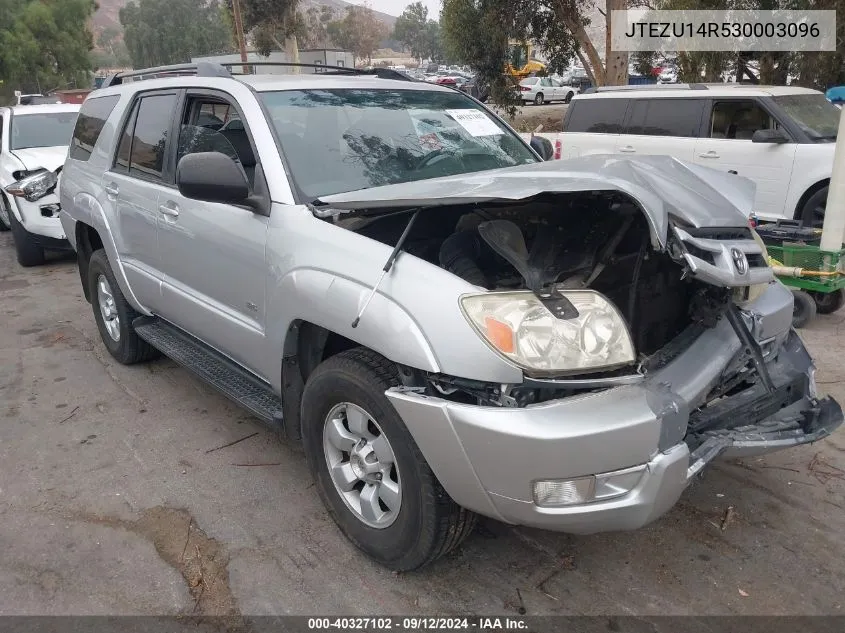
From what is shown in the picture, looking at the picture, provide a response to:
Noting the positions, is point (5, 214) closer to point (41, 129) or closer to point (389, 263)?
point (41, 129)

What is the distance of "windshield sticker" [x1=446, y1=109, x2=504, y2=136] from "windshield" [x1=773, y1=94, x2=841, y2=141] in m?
5.04

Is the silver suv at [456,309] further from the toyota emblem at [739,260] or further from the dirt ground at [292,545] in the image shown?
the dirt ground at [292,545]

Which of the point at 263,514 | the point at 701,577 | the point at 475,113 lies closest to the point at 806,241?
the point at 475,113

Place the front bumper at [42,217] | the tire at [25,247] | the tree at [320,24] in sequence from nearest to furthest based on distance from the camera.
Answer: the front bumper at [42,217] → the tire at [25,247] → the tree at [320,24]

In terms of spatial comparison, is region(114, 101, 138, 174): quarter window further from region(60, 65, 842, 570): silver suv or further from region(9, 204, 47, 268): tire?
region(9, 204, 47, 268): tire

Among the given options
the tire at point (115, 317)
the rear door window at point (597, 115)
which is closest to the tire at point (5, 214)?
the tire at point (115, 317)

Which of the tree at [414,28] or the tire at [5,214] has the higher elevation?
the tree at [414,28]

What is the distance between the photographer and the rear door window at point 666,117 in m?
8.33

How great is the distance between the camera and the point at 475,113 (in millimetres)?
4098

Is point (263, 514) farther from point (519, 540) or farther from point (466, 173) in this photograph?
point (466, 173)

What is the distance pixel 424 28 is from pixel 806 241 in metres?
111

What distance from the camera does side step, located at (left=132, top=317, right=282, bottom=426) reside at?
3.33 metres

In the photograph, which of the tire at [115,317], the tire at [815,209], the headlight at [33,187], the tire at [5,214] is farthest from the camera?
the tire at [5,214]

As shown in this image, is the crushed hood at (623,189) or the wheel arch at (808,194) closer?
the crushed hood at (623,189)
